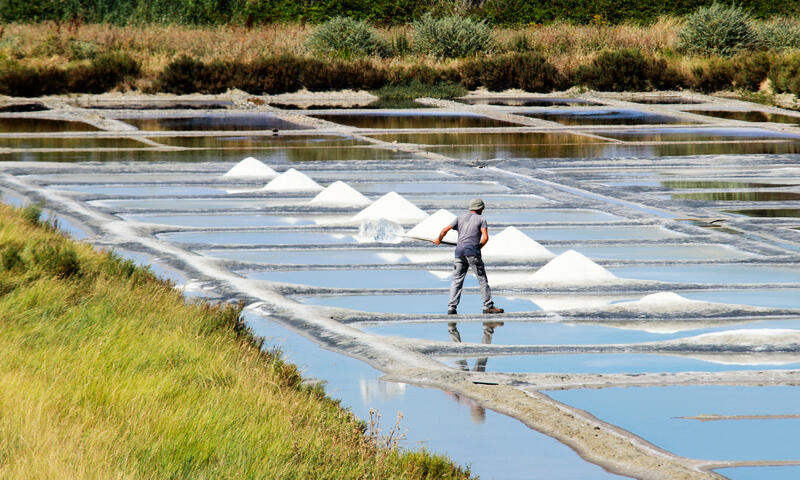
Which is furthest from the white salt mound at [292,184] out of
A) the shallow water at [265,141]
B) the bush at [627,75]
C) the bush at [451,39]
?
the bush at [451,39]

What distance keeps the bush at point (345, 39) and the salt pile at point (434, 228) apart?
122 ft

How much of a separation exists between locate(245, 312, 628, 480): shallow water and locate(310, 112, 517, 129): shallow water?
962 inches

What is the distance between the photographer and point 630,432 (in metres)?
7.62

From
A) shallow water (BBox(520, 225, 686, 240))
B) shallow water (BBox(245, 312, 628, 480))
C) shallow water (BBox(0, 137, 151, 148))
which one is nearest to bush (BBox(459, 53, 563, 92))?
shallow water (BBox(0, 137, 151, 148))

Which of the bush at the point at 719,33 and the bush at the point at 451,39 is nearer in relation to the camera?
the bush at the point at 719,33

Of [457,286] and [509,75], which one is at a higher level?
[509,75]

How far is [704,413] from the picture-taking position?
8102 mm

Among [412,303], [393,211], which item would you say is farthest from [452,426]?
[393,211]

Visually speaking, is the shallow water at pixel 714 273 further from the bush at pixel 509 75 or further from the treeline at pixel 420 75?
the bush at pixel 509 75

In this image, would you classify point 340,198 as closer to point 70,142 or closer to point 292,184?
point 292,184

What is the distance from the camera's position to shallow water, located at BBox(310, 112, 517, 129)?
33987 mm

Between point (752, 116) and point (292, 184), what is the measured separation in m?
20.6

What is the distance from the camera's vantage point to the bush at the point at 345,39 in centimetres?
5325

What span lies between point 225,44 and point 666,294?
45451mm
